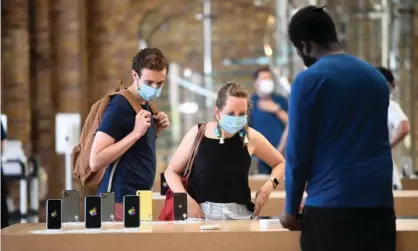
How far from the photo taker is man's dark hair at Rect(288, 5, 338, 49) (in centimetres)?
372

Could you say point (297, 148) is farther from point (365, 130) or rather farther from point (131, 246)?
point (131, 246)

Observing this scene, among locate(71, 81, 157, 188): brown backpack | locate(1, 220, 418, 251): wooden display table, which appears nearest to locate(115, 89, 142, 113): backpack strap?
locate(71, 81, 157, 188): brown backpack

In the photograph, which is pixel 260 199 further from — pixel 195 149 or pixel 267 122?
pixel 267 122

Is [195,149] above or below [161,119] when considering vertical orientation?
below

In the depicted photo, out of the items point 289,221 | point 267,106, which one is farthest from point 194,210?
point 267,106

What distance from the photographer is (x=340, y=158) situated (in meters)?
3.61

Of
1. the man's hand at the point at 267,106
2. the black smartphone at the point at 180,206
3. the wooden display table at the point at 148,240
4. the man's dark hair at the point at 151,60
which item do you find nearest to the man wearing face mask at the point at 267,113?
the man's hand at the point at 267,106

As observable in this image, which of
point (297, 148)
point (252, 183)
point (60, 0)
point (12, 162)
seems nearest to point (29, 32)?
point (60, 0)

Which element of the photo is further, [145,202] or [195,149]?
[195,149]

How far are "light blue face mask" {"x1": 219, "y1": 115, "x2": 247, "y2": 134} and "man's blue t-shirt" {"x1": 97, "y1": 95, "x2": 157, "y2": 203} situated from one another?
395 millimetres

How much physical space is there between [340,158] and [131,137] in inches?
69.5

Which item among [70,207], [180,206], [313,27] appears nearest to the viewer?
[313,27]

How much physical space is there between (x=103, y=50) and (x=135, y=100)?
348 inches

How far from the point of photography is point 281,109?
9.41m
